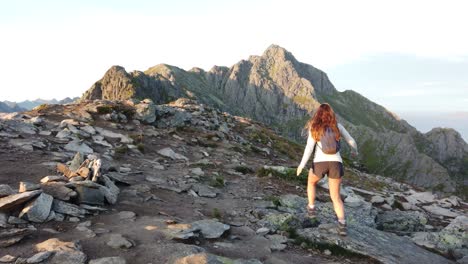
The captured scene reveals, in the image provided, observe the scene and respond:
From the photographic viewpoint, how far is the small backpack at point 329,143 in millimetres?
10039

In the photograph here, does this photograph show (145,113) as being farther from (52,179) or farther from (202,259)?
(202,259)

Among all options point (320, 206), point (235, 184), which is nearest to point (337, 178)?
point (320, 206)

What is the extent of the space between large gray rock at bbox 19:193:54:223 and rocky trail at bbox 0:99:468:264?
23 millimetres

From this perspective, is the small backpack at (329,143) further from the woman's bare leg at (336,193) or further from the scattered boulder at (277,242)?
the scattered boulder at (277,242)

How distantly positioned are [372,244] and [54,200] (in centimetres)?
846

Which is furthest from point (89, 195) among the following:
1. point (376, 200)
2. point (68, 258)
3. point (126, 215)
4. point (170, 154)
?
point (376, 200)

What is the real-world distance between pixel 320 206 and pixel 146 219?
6974 millimetres

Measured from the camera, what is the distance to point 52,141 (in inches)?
741

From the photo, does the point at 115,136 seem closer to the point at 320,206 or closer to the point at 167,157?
the point at 167,157

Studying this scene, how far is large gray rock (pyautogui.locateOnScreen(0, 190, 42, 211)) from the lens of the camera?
8.88m

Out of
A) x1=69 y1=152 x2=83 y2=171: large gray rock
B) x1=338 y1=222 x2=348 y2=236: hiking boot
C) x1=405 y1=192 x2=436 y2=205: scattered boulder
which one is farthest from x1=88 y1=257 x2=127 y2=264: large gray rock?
x1=405 y1=192 x2=436 y2=205: scattered boulder

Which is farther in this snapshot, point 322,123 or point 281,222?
point 281,222

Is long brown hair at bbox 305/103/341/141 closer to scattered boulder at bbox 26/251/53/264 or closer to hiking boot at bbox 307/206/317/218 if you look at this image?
hiking boot at bbox 307/206/317/218

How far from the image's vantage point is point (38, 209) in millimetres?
9141
